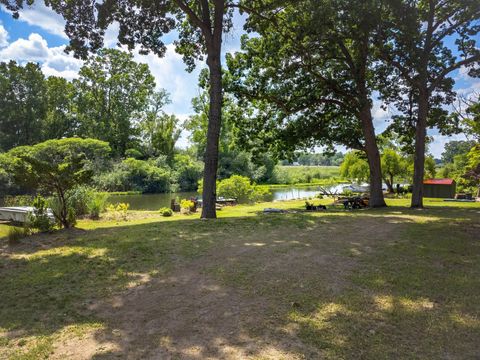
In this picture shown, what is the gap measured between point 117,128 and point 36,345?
5286 cm

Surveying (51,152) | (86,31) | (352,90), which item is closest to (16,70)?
(51,152)

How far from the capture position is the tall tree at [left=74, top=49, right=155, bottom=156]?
169ft

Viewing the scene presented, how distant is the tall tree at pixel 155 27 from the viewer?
1145 cm

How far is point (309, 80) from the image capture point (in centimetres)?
1652

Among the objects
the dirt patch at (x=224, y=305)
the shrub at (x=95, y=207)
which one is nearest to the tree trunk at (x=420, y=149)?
the dirt patch at (x=224, y=305)

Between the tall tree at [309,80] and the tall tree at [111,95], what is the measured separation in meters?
38.7

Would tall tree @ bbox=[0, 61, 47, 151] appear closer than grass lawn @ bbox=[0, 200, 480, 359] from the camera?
No


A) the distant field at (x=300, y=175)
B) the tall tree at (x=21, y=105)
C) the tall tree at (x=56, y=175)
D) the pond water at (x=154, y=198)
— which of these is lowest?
the pond water at (x=154, y=198)

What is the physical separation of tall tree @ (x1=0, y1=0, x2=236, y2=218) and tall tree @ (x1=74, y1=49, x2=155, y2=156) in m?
40.2

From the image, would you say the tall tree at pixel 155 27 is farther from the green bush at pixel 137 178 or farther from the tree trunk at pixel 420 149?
the green bush at pixel 137 178

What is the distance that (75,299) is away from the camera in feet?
15.2

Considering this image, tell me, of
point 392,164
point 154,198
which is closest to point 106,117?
point 154,198

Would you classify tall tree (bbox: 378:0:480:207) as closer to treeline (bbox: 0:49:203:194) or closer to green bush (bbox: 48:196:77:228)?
green bush (bbox: 48:196:77:228)

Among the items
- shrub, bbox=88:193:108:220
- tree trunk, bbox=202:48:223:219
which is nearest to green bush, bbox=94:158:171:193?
shrub, bbox=88:193:108:220
